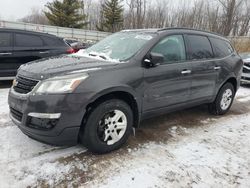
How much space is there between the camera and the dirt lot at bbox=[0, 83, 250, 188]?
9.72ft

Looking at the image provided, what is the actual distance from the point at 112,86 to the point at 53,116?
2.66ft

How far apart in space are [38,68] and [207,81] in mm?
3049

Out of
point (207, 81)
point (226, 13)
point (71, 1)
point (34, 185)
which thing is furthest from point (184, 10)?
point (34, 185)

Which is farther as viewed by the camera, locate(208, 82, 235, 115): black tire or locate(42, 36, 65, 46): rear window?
locate(42, 36, 65, 46): rear window

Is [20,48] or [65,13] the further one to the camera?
[65,13]

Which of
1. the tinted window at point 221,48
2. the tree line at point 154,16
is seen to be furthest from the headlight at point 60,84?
the tree line at point 154,16

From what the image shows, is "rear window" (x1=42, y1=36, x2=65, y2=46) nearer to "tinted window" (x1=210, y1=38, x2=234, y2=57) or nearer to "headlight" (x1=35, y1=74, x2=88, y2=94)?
"tinted window" (x1=210, y1=38, x2=234, y2=57)

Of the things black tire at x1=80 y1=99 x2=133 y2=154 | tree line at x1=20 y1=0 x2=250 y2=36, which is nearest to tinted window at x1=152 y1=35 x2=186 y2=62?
black tire at x1=80 y1=99 x2=133 y2=154

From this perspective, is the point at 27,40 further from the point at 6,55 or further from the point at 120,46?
the point at 120,46

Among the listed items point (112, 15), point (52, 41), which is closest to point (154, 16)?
point (112, 15)

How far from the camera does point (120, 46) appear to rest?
423 centimetres

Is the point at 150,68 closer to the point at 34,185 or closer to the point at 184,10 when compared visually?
the point at 34,185

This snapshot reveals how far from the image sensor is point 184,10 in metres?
47.2

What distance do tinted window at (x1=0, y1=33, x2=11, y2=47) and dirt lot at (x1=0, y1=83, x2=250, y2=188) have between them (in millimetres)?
2926
